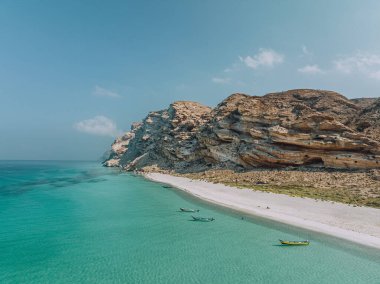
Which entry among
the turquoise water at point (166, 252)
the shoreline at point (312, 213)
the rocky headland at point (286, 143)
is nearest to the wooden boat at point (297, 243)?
the turquoise water at point (166, 252)

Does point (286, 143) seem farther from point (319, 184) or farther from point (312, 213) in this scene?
point (312, 213)

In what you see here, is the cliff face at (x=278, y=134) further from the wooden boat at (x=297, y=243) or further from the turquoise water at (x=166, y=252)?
the wooden boat at (x=297, y=243)

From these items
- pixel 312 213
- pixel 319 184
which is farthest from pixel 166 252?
pixel 319 184

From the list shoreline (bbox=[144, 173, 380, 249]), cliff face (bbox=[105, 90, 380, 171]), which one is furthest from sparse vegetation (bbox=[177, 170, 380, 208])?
cliff face (bbox=[105, 90, 380, 171])

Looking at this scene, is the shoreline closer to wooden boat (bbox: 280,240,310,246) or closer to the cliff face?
wooden boat (bbox: 280,240,310,246)

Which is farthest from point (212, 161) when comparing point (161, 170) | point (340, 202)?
point (340, 202)
